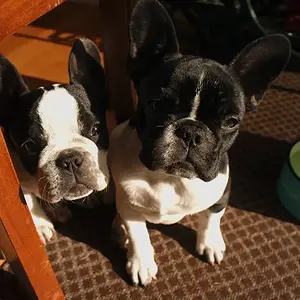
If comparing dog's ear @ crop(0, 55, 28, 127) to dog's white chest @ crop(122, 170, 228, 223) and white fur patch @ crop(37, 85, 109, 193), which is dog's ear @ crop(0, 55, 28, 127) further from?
dog's white chest @ crop(122, 170, 228, 223)

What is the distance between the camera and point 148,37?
3.92 ft

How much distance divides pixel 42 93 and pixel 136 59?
26 centimetres

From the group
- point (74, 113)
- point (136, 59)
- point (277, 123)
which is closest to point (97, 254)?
point (74, 113)

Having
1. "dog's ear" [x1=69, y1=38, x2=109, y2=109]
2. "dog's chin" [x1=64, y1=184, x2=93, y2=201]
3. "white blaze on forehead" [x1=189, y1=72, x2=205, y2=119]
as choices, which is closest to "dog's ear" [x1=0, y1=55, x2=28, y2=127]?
"dog's ear" [x1=69, y1=38, x2=109, y2=109]

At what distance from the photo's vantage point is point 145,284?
4.49 feet

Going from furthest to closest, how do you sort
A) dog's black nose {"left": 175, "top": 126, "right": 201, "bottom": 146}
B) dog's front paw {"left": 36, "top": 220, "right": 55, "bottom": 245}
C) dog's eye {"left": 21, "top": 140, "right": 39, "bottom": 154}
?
dog's front paw {"left": 36, "top": 220, "right": 55, "bottom": 245} < dog's eye {"left": 21, "top": 140, "right": 39, "bottom": 154} < dog's black nose {"left": 175, "top": 126, "right": 201, "bottom": 146}

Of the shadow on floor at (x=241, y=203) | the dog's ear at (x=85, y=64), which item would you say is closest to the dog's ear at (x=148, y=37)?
the dog's ear at (x=85, y=64)

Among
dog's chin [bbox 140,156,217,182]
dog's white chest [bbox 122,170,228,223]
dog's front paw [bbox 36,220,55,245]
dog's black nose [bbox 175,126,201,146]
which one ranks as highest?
dog's black nose [bbox 175,126,201,146]

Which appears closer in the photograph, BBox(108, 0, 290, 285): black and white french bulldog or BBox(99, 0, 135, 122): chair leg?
BBox(108, 0, 290, 285): black and white french bulldog

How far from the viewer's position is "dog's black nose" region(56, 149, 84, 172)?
1.17 metres

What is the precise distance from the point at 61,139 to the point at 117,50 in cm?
63

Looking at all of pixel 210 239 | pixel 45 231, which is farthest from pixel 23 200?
pixel 210 239

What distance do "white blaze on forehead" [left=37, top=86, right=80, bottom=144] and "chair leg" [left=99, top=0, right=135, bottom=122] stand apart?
1.65ft

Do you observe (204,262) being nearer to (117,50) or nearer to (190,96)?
(190,96)
